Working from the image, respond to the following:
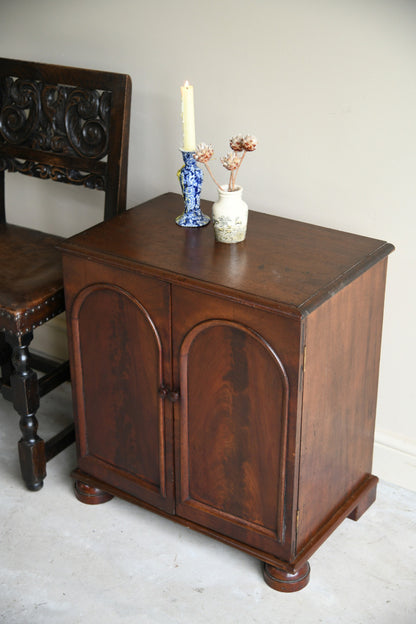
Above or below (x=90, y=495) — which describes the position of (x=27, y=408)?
above

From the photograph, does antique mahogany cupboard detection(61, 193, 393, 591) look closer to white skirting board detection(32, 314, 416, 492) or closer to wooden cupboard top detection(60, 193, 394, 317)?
wooden cupboard top detection(60, 193, 394, 317)

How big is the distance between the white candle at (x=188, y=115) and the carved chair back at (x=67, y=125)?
318 mm

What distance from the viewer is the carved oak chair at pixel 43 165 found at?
220 centimetres

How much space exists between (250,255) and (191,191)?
269 millimetres

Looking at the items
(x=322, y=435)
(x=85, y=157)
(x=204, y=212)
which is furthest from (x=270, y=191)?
(x=322, y=435)

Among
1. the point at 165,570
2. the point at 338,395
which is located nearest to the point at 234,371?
the point at 338,395

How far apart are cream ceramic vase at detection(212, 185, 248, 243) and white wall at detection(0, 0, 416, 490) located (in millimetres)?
309

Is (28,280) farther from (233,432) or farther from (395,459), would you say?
(395,459)

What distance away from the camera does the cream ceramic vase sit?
6.42 feet

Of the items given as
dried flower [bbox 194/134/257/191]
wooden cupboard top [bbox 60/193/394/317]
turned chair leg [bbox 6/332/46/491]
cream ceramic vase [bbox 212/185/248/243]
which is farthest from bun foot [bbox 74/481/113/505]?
dried flower [bbox 194/134/257/191]

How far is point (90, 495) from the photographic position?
2.32m

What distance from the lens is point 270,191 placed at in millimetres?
2273

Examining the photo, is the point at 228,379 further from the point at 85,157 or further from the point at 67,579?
the point at 85,157

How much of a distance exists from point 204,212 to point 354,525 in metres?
0.97
